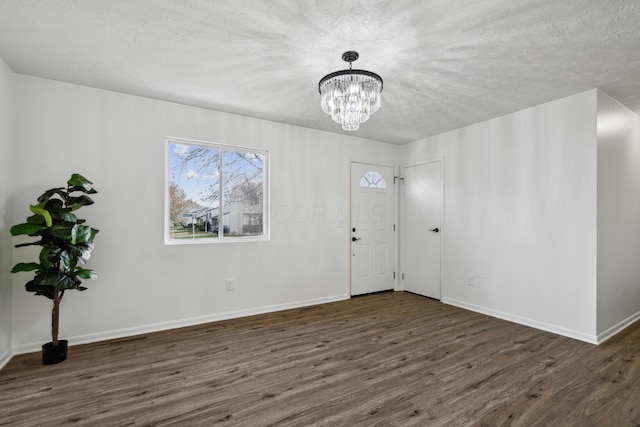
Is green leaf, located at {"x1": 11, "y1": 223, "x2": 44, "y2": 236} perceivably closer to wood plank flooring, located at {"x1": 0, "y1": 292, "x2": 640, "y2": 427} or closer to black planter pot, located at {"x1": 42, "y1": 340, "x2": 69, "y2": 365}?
black planter pot, located at {"x1": 42, "y1": 340, "x2": 69, "y2": 365}

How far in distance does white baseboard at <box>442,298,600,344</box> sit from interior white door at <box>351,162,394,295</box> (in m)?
1.11

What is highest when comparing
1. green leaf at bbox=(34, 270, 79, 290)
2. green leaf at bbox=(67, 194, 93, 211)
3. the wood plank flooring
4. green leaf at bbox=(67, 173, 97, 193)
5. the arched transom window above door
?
the arched transom window above door

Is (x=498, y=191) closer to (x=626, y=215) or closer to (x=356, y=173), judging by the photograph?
(x=626, y=215)

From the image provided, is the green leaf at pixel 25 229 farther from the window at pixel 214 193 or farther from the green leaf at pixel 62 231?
the window at pixel 214 193

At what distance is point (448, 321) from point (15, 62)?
16.3 ft

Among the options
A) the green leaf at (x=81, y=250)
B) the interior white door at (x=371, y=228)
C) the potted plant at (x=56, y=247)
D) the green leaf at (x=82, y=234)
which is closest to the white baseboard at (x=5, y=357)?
the potted plant at (x=56, y=247)

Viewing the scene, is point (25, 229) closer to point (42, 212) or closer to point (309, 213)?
point (42, 212)

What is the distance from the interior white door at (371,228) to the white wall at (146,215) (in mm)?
577

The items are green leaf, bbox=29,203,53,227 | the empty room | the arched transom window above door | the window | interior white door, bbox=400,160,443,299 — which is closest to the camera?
the empty room

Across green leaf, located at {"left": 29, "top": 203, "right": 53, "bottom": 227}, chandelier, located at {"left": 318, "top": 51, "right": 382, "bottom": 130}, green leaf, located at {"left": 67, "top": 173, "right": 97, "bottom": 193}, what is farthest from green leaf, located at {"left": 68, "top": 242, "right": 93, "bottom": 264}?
chandelier, located at {"left": 318, "top": 51, "right": 382, "bottom": 130}

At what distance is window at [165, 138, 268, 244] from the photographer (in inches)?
140

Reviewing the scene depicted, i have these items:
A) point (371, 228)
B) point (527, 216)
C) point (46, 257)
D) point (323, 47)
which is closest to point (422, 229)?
point (371, 228)

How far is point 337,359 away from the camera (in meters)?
2.70

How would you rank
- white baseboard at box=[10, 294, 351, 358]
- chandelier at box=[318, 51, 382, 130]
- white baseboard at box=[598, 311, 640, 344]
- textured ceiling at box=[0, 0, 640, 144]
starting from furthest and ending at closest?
white baseboard at box=[598, 311, 640, 344] < white baseboard at box=[10, 294, 351, 358] < chandelier at box=[318, 51, 382, 130] < textured ceiling at box=[0, 0, 640, 144]
